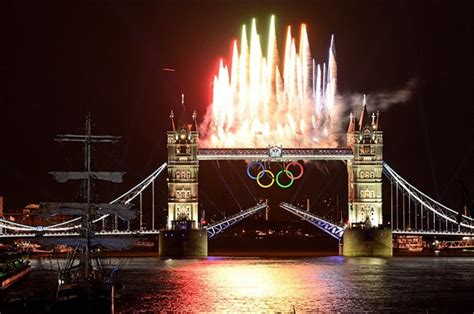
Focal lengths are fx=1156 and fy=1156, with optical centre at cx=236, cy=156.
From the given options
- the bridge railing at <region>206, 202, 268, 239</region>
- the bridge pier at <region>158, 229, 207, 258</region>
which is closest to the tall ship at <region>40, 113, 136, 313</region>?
the bridge pier at <region>158, 229, 207, 258</region>

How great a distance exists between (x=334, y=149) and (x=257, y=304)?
2017 inches

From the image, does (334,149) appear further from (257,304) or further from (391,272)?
(257,304)

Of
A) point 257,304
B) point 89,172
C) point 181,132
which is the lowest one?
→ point 257,304

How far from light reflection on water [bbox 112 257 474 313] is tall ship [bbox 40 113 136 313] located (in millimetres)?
1650

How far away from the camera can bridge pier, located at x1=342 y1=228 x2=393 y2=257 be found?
10731cm

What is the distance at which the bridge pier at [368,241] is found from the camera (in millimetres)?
107312

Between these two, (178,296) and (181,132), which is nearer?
(178,296)

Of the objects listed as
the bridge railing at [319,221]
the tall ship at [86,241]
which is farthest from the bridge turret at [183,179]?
the tall ship at [86,241]

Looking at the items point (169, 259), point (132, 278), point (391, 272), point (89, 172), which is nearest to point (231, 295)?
point (89, 172)

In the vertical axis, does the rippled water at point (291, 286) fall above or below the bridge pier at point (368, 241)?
below

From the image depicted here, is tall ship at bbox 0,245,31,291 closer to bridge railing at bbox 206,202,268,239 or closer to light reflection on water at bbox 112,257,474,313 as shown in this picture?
light reflection on water at bbox 112,257,474,313

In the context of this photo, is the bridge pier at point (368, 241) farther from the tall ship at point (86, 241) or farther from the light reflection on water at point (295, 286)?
the tall ship at point (86, 241)

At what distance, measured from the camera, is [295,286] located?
68.5 m

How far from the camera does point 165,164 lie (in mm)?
112375
